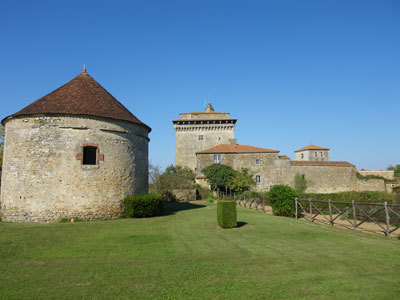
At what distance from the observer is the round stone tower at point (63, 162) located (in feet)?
42.2

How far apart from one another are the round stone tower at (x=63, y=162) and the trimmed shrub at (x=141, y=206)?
45 cm

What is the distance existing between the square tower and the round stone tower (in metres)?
30.7

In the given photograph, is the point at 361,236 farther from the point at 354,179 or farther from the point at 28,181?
the point at 354,179

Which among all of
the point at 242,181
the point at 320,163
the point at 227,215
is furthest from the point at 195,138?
the point at 227,215

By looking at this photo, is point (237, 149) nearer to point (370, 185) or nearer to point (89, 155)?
point (370, 185)

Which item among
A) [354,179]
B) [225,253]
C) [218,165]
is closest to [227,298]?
[225,253]

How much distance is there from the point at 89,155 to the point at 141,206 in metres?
3.74

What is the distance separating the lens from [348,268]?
5.79m

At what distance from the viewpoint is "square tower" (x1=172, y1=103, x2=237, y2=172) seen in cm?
4481

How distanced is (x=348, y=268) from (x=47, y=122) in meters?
13.3

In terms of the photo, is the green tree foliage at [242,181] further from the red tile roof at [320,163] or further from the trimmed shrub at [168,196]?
the trimmed shrub at [168,196]

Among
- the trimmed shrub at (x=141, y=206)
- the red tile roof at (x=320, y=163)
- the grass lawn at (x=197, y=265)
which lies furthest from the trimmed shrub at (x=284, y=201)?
the red tile roof at (x=320, y=163)

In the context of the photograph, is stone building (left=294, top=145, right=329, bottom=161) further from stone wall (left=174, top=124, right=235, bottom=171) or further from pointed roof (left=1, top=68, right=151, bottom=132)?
pointed roof (left=1, top=68, right=151, bottom=132)

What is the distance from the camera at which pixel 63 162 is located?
1304 centimetres
